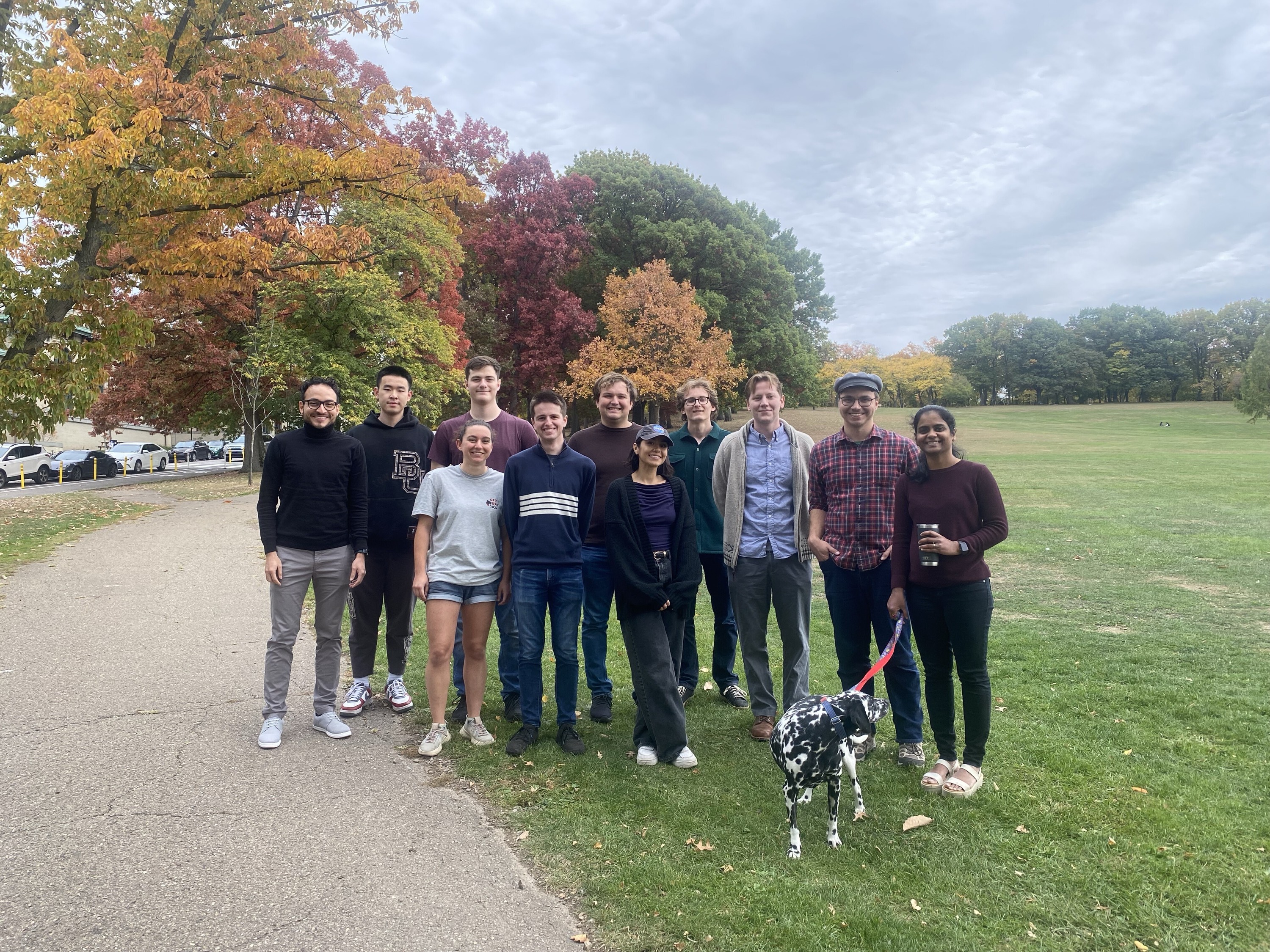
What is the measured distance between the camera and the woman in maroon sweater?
3.91 metres

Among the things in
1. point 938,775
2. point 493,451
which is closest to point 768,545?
point 938,775

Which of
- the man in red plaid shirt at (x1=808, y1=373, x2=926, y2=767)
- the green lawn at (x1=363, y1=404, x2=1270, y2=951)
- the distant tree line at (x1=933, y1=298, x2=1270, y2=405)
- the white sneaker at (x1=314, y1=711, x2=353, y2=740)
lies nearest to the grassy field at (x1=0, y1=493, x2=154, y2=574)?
the white sneaker at (x1=314, y1=711, x2=353, y2=740)

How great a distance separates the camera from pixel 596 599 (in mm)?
4926

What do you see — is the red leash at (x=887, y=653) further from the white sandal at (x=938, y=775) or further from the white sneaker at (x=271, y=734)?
the white sneaker at (x=271, y=734)

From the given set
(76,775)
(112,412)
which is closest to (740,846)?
(76,775)

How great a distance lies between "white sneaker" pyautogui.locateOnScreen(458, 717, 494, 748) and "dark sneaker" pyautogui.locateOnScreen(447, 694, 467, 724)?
0.21m

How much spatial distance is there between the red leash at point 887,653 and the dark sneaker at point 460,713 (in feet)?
8.83

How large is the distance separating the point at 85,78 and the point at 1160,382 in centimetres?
11231

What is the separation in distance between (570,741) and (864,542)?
7.32 ft

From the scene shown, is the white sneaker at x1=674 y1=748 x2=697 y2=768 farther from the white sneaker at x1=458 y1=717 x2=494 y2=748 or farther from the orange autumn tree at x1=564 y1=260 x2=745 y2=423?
the orange autumn tree at x1=564 y1=260 x2=745 y2=423

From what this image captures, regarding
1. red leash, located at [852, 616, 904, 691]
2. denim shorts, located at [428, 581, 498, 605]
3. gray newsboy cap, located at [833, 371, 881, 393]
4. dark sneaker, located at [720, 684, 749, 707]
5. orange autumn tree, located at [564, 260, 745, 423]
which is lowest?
dark sneaker, located at [720, 684, 749, 707]

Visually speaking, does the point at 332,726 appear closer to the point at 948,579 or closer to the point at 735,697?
the point at 735,697

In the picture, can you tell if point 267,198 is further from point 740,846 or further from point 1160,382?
point 1160,382

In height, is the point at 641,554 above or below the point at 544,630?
above
